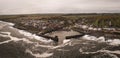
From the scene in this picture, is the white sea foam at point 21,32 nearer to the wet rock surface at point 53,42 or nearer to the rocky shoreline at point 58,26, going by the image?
the wet rock surface at point 53,42

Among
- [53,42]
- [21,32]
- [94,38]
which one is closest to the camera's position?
[53,42]

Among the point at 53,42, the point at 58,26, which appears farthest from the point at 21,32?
the point at 53,42

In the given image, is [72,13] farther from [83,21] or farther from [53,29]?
[53,29]

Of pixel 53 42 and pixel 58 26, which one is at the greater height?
pixel 58 26

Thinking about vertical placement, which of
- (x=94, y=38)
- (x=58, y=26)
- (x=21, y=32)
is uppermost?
(x=58, y=26)

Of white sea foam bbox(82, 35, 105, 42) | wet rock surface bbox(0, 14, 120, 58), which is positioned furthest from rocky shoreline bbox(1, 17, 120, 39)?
white sea foam bbox(82, 35, 105, 42)

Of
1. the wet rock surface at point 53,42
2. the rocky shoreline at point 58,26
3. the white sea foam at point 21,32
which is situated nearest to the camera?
the wet rock surface at point 53,42

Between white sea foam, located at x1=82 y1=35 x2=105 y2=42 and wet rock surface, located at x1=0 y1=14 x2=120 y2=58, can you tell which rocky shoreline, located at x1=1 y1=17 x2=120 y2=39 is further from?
white sea foam, located at x1=82 y1=35 x2=105 y2=42

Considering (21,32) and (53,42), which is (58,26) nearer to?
(53,42)

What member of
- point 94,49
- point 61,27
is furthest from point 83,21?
point 94,49

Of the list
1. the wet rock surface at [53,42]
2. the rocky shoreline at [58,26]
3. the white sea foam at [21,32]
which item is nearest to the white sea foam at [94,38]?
the wet rock surface at [53,42]

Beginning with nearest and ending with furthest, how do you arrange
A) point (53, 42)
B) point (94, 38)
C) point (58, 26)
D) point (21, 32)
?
point (53, 42)
point (94, 38)
point (58, 26)
point (21, 32)

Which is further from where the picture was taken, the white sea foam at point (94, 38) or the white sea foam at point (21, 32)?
the white sea foam at point (94, 38)
